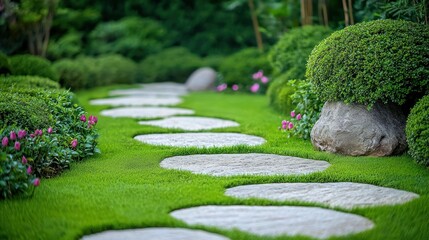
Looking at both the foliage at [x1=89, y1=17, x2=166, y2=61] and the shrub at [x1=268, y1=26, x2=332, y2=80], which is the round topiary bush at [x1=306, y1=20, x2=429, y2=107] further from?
the foliage at [x1=89, y1=17, x2=166, y2=61]

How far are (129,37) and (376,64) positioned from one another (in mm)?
12189

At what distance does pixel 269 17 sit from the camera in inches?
537

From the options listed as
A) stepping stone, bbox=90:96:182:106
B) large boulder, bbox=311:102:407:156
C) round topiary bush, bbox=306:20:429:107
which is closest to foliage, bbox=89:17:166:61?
stepping stone, bbox=90:96:182:106

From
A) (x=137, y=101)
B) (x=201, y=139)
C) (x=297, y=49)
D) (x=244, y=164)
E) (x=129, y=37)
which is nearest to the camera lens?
(x=244, y=164)

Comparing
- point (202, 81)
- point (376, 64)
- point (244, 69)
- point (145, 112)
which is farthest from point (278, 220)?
point (202, 81)

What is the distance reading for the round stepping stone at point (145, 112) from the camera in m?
9.03

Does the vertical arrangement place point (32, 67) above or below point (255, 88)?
above

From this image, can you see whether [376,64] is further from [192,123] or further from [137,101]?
[137,101]

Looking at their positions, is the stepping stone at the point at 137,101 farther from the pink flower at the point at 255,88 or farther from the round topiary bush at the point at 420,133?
the round topiary bush at the point at 420,133

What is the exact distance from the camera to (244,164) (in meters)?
5.45

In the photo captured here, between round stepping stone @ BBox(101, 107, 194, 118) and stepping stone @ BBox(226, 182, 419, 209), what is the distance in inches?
176

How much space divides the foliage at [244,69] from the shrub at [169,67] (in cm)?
216

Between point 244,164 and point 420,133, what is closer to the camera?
point 420,133

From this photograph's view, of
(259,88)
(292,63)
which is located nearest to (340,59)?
(292,63)
